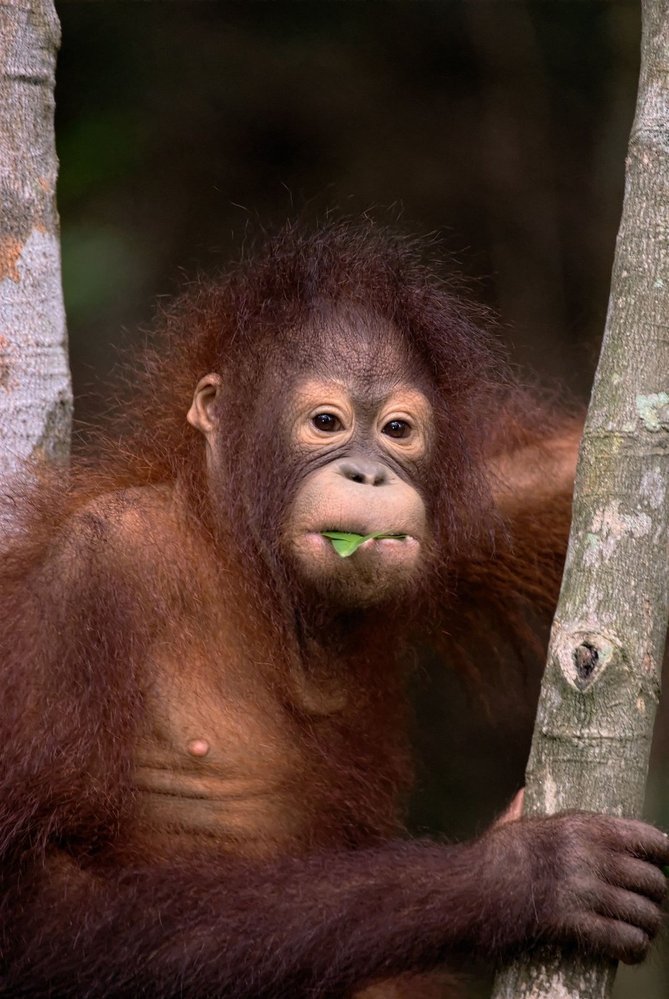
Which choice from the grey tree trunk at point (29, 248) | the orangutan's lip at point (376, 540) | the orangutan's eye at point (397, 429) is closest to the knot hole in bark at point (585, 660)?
the orangutan's lip at point (376, 540)

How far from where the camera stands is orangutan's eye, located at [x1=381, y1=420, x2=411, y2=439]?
3338 millimetres

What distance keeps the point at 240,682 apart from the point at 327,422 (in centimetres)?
64

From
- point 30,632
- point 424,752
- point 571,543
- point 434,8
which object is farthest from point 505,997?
point 434,8

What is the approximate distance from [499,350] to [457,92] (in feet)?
11.0

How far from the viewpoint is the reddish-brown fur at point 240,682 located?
2920 millimetres

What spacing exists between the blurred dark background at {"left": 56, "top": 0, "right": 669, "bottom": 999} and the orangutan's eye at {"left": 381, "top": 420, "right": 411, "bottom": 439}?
116 inches

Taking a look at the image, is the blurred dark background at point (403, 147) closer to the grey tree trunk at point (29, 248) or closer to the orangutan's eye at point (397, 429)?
the grey tree trunk at point (29, 248)

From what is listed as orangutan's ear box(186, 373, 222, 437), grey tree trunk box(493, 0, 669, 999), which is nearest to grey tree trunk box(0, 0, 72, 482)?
orangutan's ear box(186, 373, 222, 437)

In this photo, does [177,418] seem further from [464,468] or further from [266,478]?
[464,468]

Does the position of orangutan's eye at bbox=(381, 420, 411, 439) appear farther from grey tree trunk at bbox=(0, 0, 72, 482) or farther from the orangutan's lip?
grey tree trunk at bbox=(0, 0, 72, 482)

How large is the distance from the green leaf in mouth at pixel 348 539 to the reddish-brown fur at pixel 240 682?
0.72ft

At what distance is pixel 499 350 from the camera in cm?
375

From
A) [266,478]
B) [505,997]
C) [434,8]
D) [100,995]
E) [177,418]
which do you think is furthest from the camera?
[434,8]

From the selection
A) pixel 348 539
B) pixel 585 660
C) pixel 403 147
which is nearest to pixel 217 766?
pixel 348 539
